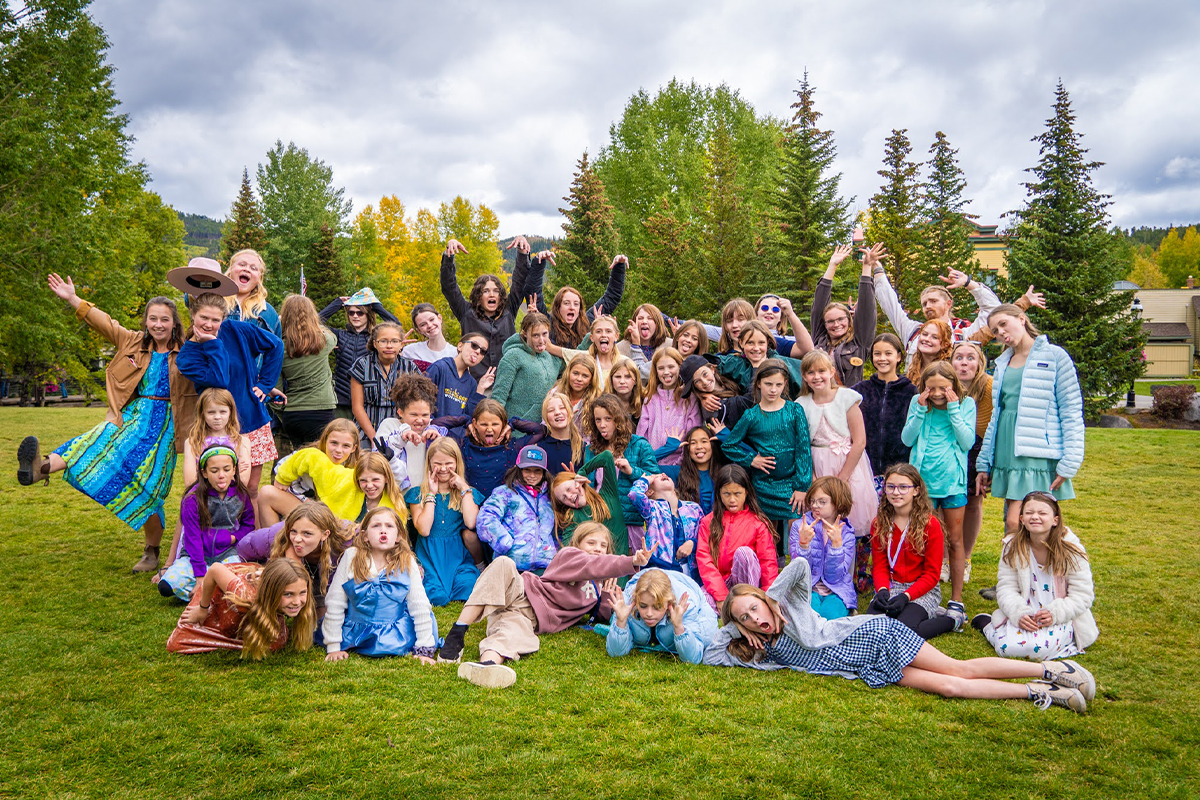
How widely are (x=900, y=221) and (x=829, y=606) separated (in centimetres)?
2515

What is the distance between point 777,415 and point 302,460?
143 inches

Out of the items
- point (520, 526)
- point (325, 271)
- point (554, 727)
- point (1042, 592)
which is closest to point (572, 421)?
point (520, 526)

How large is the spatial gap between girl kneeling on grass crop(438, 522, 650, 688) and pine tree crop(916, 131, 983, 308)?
962 inches

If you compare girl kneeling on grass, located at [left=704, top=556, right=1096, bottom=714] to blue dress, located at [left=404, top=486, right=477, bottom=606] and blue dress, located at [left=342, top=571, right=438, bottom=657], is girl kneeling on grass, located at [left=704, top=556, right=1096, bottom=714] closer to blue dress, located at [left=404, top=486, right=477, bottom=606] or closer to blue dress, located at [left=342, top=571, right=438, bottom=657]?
blue dress, located at [left=342, top=571, right=438, bottom=657]

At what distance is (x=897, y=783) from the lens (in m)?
2.98

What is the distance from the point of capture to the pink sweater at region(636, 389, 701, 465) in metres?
6.01

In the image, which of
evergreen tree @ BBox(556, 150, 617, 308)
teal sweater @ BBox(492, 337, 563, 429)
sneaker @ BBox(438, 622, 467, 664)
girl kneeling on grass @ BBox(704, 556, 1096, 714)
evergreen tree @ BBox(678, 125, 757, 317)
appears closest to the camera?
girl kneeling on grass @ BBox(704, 556, 1096, 714)

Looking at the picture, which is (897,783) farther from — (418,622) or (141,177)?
(141,177)

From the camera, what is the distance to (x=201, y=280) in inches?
221

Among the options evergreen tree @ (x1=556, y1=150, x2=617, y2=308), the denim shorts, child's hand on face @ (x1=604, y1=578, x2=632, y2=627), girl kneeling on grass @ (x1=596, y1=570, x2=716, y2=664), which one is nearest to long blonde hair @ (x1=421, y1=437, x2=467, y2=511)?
girl kneeling on grass @ (x1=596, y1=570, x2=716, y2=664)

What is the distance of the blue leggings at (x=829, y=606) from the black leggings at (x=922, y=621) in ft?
0.67

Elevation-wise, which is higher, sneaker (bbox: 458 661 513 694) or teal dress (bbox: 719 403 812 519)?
teal dress (bbox: 719 403 812 519)

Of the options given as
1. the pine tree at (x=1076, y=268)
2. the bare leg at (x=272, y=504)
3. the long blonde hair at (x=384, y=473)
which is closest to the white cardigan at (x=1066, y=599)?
the long blonde hair at (x=384, y=473)

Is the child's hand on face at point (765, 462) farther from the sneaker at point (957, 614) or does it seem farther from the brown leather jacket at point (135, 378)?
the brown leather jacket at point (135, 378)
